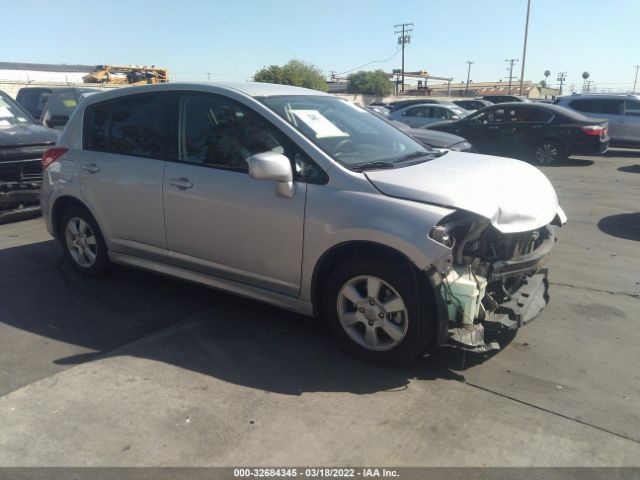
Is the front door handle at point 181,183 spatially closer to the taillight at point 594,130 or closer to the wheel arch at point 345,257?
the wheel arch at point 345,257

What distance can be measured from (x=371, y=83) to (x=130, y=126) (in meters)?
73.6

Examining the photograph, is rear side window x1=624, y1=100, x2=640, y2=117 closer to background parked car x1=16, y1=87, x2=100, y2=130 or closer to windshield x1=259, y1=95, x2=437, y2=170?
windshield x1=259, y1=95, x2=437, y2=170

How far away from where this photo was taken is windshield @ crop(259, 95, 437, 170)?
155 inches

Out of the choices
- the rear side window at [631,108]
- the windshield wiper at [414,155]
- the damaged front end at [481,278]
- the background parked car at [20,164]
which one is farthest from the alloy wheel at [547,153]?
the background parked car at [20,164]

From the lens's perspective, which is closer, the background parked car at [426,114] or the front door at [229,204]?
the front door at [229,204]

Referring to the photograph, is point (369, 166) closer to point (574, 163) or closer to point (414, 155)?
point (414, 155)

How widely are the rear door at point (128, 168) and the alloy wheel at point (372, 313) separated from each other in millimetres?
1757

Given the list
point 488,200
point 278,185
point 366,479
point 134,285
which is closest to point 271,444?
point 366,479

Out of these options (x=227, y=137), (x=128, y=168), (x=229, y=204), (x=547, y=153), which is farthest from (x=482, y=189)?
(x=547, y=153)

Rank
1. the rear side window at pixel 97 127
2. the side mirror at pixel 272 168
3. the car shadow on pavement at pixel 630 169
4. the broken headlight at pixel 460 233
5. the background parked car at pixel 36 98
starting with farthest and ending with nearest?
the background parked car at pixel 36 98 < the car shadow on pavement at pixel 630 169 < the rear side window at pixel 97 127 < the side mirror at pixel 272 168 < the broken headlight at pixel 460 233

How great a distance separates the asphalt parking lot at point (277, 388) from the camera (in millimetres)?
2834

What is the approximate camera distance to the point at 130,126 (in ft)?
15.7

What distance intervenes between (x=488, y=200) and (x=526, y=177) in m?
0.82

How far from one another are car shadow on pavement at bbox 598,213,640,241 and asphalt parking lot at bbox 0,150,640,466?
2.08 m
